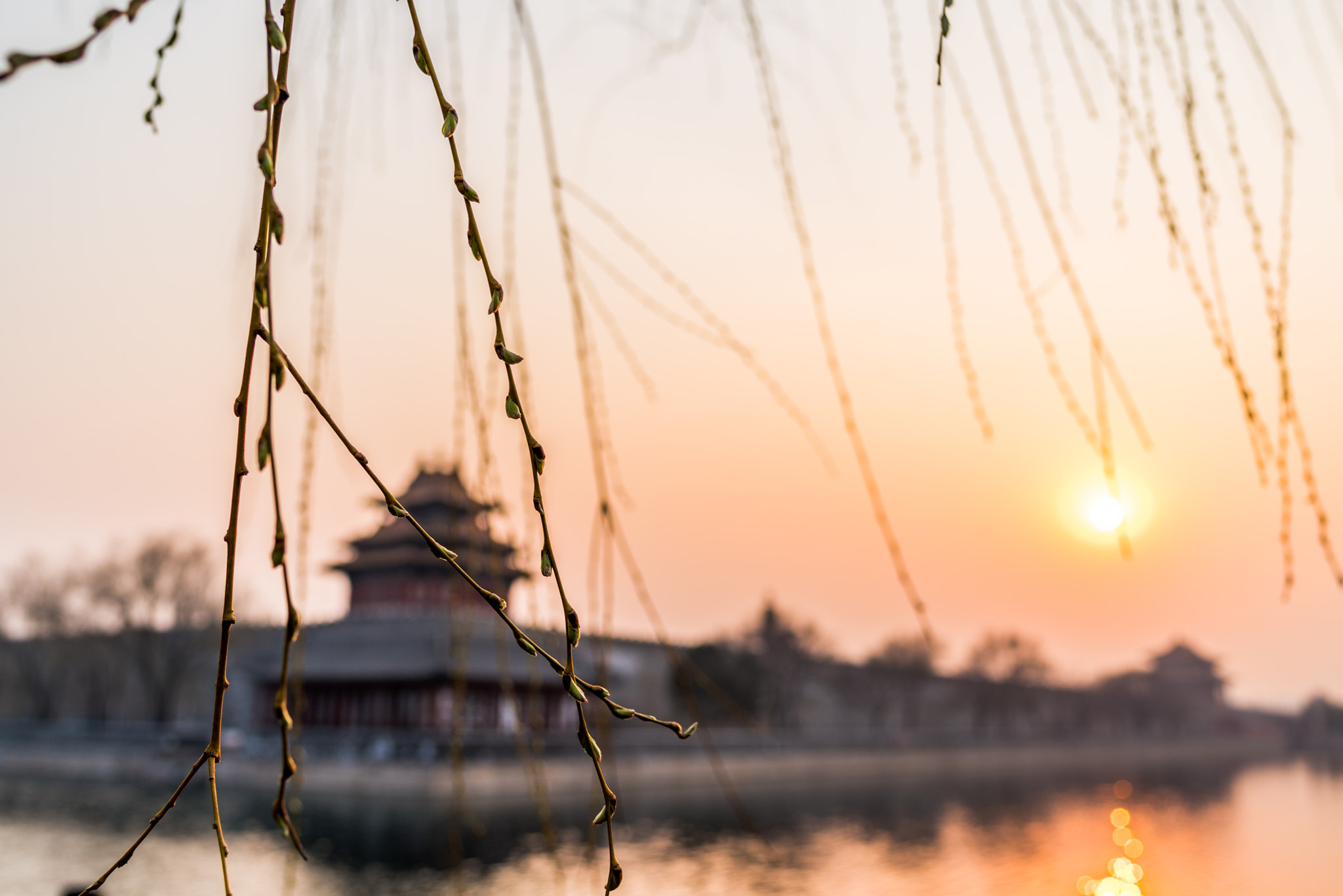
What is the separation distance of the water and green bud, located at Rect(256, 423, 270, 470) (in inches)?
287

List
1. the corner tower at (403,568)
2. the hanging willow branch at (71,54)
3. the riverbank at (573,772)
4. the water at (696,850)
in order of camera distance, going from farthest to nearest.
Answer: the corner tower at (403,568)
the riverbank at (573,772)
the water at (696,850)
the hanging willow branch at (71,54)

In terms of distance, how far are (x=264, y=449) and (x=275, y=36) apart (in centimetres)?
12

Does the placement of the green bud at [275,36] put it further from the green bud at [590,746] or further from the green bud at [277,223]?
the green bud at [590,746]

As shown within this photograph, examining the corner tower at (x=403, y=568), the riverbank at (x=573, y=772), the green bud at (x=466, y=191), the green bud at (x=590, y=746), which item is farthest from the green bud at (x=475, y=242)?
the corner tower at (x=403, y=568)

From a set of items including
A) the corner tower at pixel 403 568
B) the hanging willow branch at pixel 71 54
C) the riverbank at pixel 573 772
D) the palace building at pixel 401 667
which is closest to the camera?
the hanging willow branch at pixel 71 54

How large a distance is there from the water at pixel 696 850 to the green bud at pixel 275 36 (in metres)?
7.30

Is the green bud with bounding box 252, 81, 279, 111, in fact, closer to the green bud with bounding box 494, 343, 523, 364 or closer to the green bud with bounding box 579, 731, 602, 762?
the green bud with bounding box 494, 343, 523, 364

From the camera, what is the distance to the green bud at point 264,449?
27 centimetres

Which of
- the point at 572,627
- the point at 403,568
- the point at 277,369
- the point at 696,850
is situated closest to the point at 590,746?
the point at 572,627

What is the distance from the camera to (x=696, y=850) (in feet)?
33.9

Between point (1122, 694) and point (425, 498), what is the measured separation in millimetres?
25605

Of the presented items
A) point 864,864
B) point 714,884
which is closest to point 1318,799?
point 864,864

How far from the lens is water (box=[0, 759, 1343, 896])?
8352mm

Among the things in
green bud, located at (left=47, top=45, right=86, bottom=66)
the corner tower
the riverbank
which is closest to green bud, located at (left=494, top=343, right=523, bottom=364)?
green bud, located at (left=47, top=45, right=86, bottom=66)
